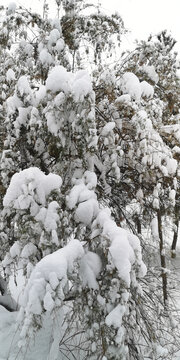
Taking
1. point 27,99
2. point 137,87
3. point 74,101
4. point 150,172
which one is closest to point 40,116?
point 27,99

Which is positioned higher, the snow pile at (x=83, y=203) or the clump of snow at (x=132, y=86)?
the clump of snow at (x=132, y=86)

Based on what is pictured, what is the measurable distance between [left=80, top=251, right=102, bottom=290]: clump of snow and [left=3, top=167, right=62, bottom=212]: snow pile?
488 millimetres

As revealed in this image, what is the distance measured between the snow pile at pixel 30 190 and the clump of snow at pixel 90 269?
488mm

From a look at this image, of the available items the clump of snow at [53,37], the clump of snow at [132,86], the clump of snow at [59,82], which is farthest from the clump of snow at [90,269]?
the clump of snow at [53,37]

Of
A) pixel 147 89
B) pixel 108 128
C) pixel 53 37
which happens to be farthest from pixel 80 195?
pixel 53 37

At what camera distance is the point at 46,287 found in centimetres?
184

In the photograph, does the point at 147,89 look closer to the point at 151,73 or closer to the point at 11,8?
the point at 151,73

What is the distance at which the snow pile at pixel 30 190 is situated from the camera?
7.36ft

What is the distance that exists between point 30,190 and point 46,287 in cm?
68

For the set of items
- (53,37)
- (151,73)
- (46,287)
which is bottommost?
(46,287)

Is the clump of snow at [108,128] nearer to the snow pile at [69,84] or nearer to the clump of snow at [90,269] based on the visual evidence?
the snow pile at [69,84]

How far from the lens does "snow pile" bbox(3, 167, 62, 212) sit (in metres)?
2.24

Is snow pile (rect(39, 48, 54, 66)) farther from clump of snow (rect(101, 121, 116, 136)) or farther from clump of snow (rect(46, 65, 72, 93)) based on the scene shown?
clump of snow (rect(101, 121, 116, 136))

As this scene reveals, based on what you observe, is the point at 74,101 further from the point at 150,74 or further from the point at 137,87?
the point at 150,74
